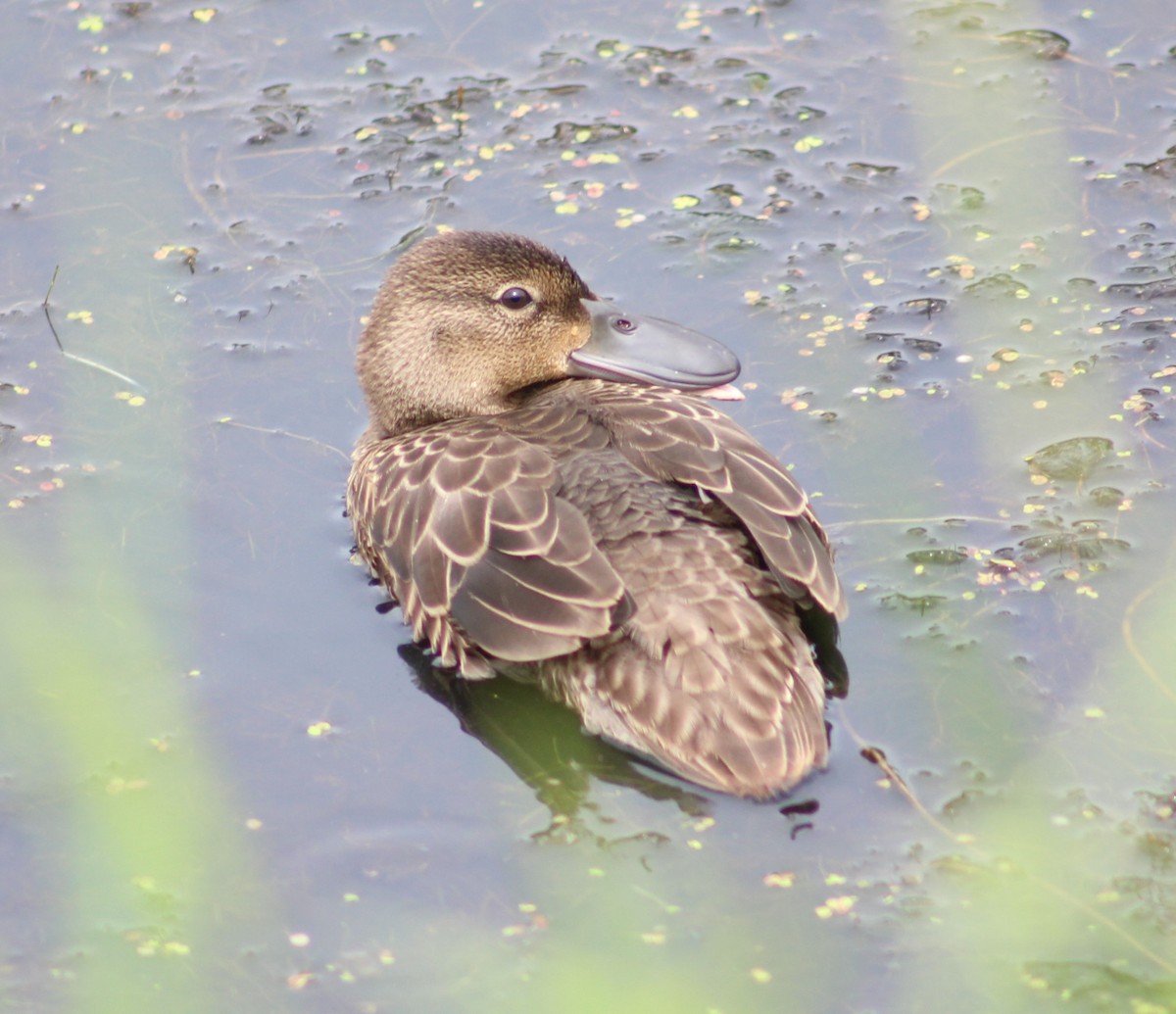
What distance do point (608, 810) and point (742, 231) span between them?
134 inches

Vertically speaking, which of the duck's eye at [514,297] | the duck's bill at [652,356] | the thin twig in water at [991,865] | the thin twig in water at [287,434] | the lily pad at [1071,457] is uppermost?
the duck's eye at [514,297]

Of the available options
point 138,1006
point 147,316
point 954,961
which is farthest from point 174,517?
point 954,961

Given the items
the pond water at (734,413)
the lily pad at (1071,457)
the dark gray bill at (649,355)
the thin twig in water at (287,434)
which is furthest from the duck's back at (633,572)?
the lily pad at (1071,457)

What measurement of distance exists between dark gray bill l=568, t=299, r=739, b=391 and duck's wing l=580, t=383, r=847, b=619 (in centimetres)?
37

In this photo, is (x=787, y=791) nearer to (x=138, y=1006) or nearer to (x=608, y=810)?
(x=608, y=810)

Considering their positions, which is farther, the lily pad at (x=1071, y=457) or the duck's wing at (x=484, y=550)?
the lily pad at (x=1071, y=457)

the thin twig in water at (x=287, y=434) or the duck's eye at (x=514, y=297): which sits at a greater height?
the duck's eye at (x=514, y=297)

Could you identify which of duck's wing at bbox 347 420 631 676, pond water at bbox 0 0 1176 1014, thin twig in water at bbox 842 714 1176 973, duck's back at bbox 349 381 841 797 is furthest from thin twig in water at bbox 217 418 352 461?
thin twig in water at bbox 842 714 1176 973

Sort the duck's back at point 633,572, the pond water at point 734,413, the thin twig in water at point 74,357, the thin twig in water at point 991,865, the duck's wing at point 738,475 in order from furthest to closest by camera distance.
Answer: the thin twig in water at point 74,357 < the duck's wing at point 738,475 < the duck's back at point 633,572 < the pond water at point 734,413 < the thin twig in water at point 991,865

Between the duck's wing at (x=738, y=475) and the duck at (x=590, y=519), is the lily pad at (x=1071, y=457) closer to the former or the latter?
the duck's wing at (x=738, y=475)

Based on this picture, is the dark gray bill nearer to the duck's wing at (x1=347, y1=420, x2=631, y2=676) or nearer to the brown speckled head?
the brown speckled head

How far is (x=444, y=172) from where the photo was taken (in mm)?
8234

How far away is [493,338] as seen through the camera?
6.39m

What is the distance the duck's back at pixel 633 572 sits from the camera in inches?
202
